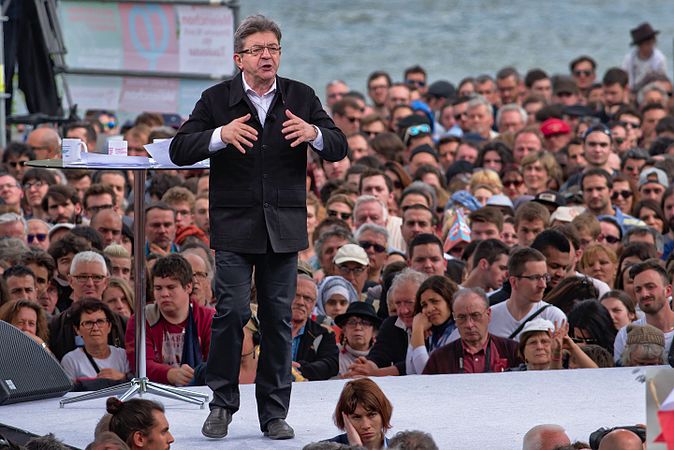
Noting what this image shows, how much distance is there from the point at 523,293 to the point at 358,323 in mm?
921

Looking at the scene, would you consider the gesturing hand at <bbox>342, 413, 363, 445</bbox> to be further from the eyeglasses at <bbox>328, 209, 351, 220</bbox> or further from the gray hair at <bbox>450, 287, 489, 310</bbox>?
the eyeglasses at <bbox>328, 209, 351, 220</bbox>

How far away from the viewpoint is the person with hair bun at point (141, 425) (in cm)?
638

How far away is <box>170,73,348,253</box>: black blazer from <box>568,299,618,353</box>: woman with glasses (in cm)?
279

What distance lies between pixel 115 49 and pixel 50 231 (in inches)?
257

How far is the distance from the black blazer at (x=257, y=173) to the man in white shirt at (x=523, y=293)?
259cm

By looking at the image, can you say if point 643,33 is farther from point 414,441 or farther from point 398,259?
point 414,441

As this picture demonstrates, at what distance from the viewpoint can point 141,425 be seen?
6406 mm

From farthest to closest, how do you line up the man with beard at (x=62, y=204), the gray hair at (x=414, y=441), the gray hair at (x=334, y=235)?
1. the man with beard at (x=62, y=204)
2. the gray hair at (x=334, y=235)
3. the gray hair at (x=414, y=441)

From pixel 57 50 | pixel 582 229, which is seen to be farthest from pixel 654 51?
pixel 582 229

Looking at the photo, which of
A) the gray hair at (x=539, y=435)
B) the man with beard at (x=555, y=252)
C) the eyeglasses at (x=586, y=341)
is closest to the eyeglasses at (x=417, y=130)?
the man with beard at (x=555, y=252)

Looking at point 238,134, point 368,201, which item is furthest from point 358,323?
point 238,134

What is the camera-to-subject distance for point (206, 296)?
31.8 feet

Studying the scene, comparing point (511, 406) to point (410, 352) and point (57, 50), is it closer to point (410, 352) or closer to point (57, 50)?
point (410, 352)

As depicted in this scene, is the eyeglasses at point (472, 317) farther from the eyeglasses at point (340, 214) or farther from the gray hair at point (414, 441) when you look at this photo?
the eyeglasses at point (340, 214)
